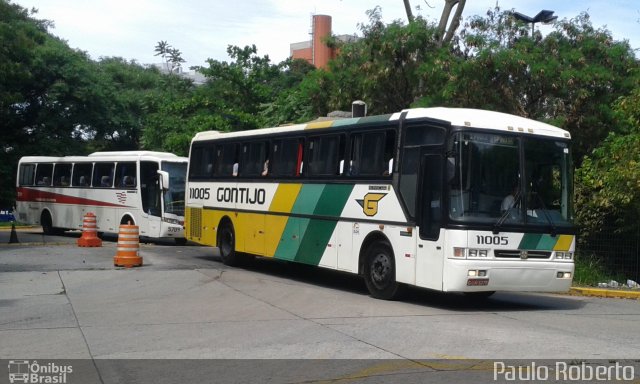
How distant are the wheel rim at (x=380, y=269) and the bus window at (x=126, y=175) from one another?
49.5ft

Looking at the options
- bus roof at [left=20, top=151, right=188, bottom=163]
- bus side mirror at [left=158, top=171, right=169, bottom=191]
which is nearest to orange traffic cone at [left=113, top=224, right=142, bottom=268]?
bus side mirror at [left=158, top=171, right=169, bottom=191]

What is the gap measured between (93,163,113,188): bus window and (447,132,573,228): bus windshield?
1889 centimetres

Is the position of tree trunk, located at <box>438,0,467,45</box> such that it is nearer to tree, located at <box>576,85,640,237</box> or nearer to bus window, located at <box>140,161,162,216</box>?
tree, located at <box>576,85,640,237</box>

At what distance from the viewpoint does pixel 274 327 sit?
1145 cm

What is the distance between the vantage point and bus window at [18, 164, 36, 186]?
33.9 meters

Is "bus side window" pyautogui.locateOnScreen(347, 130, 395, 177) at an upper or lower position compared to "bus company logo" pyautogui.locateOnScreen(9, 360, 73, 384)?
upper

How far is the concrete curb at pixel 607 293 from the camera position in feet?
57.4

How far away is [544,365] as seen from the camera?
885 centimetres

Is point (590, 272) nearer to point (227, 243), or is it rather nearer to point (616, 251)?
point (616, 251)

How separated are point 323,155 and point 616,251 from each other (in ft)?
27.4

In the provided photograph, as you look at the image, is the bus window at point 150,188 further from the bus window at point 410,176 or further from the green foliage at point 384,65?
the bus window at point 410,176

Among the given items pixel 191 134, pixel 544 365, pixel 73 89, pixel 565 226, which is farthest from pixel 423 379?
pixel 73 89

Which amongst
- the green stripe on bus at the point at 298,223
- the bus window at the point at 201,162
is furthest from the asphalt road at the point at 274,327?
the bus window at the point at 201,162

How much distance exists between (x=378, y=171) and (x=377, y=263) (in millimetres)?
1711
